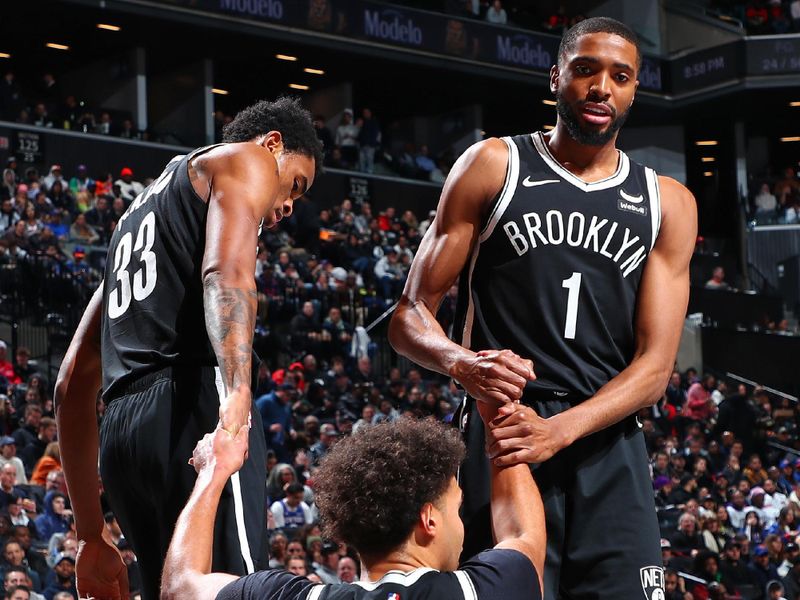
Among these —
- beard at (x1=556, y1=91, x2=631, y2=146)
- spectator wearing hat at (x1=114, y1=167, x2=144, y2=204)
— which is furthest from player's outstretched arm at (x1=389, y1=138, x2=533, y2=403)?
spectator wearing hat at (x1=114, y1=167, x2=144, y2=204)

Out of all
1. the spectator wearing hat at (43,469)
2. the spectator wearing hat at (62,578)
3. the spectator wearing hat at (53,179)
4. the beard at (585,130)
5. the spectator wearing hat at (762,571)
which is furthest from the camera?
the spectator wearing hat at (53,179)

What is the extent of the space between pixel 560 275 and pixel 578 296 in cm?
8

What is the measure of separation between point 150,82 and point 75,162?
6.16 metres

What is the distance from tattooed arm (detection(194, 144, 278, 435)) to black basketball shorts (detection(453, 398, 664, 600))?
0.86 meters

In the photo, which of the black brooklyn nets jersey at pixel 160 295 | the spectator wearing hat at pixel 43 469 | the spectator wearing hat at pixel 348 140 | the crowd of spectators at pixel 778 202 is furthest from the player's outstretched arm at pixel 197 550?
the crowd of spectators at pixel 778 202

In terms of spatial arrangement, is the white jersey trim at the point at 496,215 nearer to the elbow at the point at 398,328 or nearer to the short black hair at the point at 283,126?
the elbow at the point at 398,328

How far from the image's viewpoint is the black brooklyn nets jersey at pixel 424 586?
2859 mm

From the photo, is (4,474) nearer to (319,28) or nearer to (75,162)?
(75,162)

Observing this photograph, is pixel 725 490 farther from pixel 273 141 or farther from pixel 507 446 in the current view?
pixel 507 446

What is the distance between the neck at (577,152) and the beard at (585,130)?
3cm

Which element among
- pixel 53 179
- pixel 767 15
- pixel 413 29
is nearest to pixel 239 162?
pixel 53 179

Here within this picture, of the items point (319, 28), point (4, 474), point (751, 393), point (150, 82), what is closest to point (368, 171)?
point (319, 28)

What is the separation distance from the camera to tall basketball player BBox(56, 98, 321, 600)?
3576mm

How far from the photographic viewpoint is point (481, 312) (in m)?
4.05
